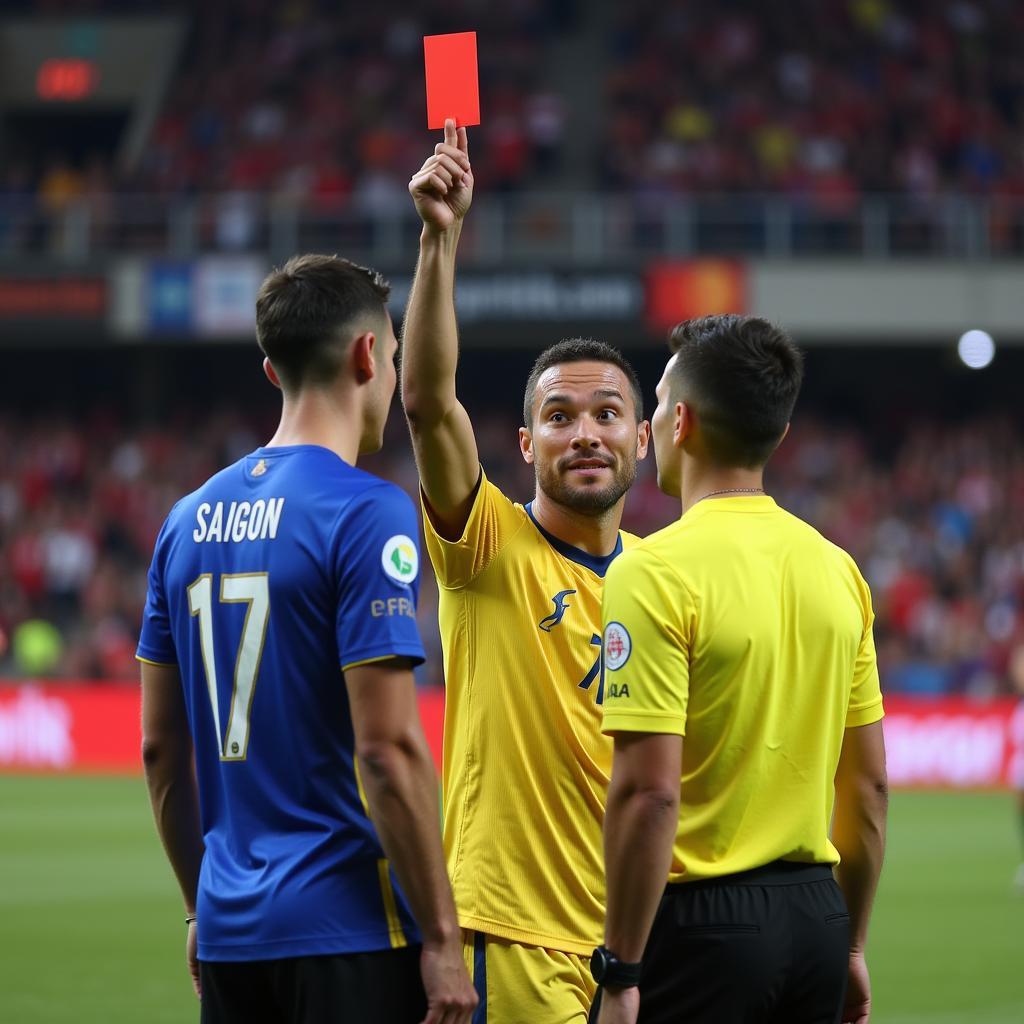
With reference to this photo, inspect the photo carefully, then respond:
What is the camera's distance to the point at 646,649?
3.38 meters

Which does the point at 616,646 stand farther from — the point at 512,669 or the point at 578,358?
the point at 578,358

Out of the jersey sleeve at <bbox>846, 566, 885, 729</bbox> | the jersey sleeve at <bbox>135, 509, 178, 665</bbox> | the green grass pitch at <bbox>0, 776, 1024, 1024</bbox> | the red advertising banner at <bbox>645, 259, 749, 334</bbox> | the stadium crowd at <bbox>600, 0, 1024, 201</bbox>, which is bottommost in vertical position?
the green grass pitch at <bbox>0, 776, 1024, 1024</bbox>

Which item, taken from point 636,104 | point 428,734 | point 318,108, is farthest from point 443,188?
point 318,108

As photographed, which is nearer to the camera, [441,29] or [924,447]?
[924,447]

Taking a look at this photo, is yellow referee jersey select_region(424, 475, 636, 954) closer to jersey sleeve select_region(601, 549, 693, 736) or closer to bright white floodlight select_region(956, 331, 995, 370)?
jersey sleeve select_region(601, 549, 693, 736)

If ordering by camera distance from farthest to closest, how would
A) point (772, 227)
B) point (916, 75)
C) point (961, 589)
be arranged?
point (916, 75)
point (772, 227)
point (961, 589)

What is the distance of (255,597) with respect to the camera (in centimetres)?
344

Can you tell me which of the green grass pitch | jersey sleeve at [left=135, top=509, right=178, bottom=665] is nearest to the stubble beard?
jersey sleeve at [left=135, top=509, right=178, bottom=665]

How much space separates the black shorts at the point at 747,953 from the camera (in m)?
3.43

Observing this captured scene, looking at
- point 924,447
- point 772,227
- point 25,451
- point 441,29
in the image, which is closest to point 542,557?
point 772,227

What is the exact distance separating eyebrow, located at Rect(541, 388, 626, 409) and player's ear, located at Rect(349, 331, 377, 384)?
32.9 inches

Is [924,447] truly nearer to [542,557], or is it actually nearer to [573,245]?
[573,245]

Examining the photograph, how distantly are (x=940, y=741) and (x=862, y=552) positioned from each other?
5.17 meters

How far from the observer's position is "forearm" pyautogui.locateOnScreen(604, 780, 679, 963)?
3.32 meters
